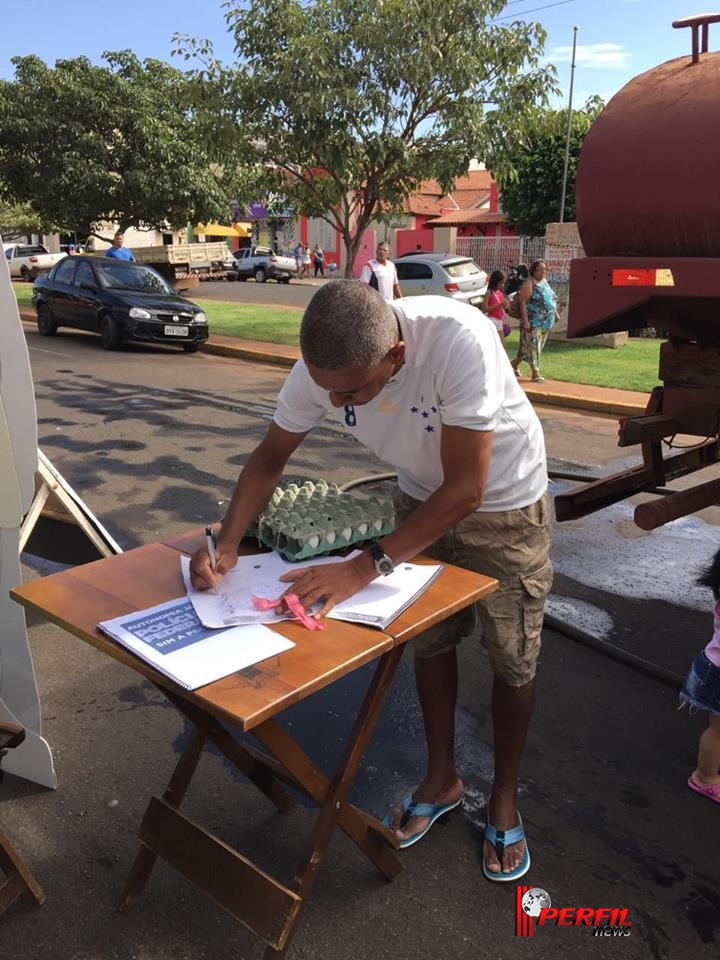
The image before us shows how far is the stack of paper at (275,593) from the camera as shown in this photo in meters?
1.81

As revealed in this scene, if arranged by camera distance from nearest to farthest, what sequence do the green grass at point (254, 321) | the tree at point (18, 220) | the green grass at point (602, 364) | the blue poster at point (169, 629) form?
1. the blue poster at point (169, 629)
2. the green grass at point (602, 364)
3. the green grass at point (254, 321)
4. the tree at point (18, 220)

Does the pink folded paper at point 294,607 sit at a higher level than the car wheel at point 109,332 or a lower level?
lower

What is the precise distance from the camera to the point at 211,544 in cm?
213

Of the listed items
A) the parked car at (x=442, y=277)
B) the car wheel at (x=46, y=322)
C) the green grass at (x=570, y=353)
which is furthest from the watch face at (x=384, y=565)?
the parked car at (x=442, y=277)

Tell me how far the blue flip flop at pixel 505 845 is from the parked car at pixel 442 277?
1630cm

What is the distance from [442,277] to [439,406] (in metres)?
16.8

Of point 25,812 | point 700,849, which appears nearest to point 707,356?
point 700,849

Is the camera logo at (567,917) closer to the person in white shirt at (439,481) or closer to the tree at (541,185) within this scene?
the person in white shirt at (439,481)

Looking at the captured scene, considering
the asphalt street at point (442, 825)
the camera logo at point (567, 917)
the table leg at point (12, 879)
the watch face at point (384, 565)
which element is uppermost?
the watch face at point (384, 565)

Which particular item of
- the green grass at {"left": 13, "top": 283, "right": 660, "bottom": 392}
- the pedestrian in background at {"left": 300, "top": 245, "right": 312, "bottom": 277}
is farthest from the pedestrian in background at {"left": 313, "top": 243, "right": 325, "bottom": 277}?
the green grass at {"left": 13, "top": 283, "right": 660, "bottom": 392}

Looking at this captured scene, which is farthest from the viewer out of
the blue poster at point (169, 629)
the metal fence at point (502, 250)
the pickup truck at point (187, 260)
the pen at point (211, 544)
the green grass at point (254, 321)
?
the pickup truck at point (187, 260)

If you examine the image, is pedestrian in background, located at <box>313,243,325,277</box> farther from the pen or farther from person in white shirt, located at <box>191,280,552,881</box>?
the pen

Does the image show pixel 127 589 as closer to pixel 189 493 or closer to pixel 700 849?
pixel 700 849

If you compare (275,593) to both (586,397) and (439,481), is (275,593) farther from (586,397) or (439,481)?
(586,397)
